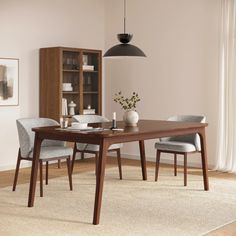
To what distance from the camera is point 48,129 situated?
4.84m

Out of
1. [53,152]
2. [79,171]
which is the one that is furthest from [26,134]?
[79,171]

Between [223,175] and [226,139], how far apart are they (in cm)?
58

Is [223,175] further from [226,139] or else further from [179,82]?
[179,82]

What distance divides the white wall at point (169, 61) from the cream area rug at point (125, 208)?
64.1 inches

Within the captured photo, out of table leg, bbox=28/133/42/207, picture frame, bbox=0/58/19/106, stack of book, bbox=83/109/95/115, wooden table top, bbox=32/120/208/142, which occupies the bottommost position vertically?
table leg, bbox=28/133/42/207

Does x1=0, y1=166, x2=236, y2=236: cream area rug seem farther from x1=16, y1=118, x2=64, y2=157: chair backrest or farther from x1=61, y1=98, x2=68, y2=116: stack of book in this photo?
x1=61, y1=98, x2=68, y2=116: stack of book

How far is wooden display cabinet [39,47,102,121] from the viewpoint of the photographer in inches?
288

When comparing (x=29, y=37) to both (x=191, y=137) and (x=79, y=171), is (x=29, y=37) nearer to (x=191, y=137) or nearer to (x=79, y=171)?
(x=79, y=171)

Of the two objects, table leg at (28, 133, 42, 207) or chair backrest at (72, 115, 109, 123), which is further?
chair backrest at (72, 115, 109, 123)

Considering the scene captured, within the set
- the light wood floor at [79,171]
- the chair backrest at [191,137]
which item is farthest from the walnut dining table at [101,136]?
the light wood floor at [79,171]

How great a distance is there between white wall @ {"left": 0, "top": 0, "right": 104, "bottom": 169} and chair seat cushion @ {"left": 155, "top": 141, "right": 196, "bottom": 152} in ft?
7.73

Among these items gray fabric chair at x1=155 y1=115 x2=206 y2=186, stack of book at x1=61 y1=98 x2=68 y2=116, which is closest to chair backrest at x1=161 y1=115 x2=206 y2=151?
gray fabric chair at x1=155 y1=115 x2=206 y2=186

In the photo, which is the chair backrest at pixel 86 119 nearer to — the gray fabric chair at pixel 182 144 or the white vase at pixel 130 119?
the gray fabric chair at pixel 182 144

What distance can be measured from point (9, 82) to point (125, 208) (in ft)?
10.2
